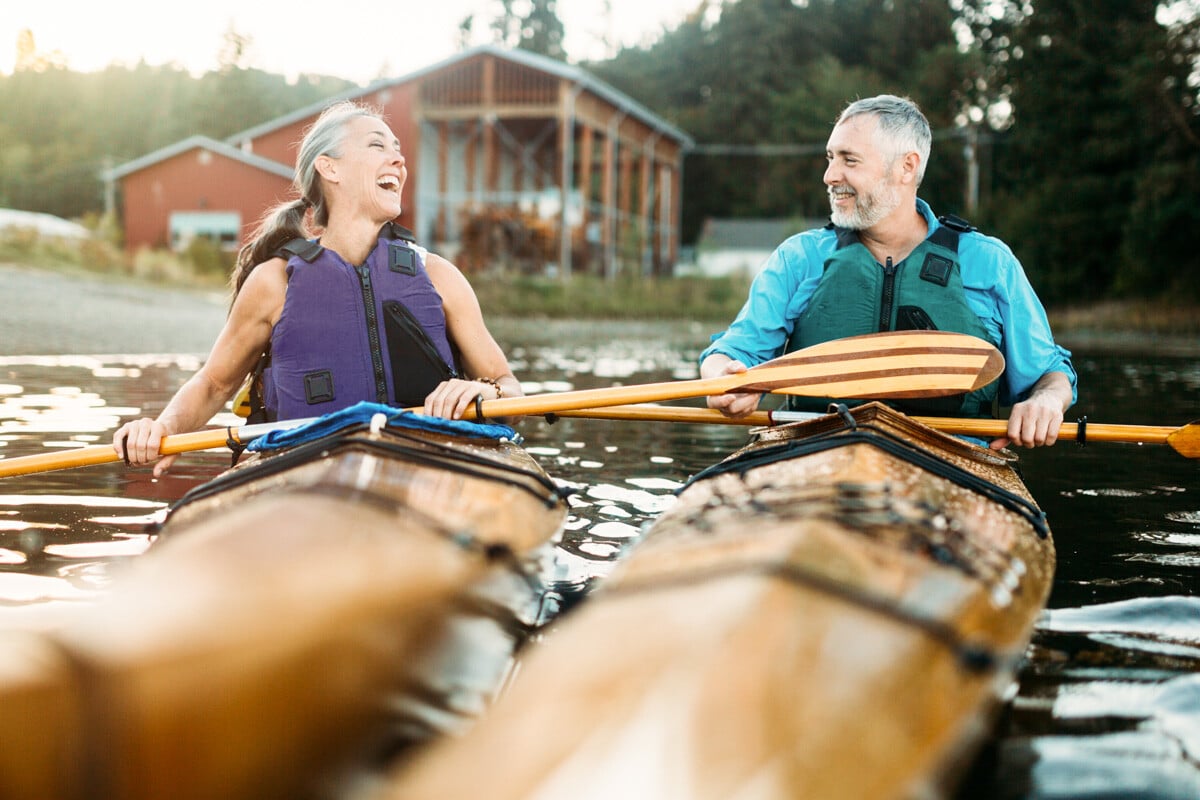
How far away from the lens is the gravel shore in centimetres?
1120

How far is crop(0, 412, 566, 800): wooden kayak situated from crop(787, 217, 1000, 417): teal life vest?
1546mm

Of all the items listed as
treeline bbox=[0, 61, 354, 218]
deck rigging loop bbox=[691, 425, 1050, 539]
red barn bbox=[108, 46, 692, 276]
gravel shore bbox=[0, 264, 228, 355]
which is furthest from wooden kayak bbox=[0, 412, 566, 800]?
treeline bbox=[0, 61, 354, 218]

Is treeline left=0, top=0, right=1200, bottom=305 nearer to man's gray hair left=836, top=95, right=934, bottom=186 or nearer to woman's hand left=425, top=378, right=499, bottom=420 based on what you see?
man's gray hair left=836, top=95, right=934, bottom=186

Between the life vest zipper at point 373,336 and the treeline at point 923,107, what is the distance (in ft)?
9.04

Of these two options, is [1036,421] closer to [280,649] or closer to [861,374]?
[861,374]

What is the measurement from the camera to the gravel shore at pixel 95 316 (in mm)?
11203

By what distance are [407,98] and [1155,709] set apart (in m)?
20.6

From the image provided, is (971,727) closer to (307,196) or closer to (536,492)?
(536,492)

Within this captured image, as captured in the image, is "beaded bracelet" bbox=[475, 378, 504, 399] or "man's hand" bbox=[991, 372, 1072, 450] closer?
"man's hand" bbox=[991, 372, 1072, 450]

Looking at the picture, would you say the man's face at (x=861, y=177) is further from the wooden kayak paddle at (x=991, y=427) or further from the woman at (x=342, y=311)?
the woman at (x=342, y=311)

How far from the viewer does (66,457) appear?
329 centimetres

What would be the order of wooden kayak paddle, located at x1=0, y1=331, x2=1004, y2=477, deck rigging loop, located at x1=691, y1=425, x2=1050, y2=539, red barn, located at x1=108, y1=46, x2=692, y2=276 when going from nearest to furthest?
1. deck rigging loop, located at x1=691, y1=425, x2=1050, y2=539
2. wooden kayak paddle, located at x1=0, y1=331, x2=1004, y2=477
3. red barn, located at x1=108, y1=46, x2=692, y2=276

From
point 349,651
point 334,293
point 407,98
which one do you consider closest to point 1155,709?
point 349,651

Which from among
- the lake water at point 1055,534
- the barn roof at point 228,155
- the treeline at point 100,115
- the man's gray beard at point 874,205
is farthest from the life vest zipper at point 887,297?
the treeline at point 100,115
